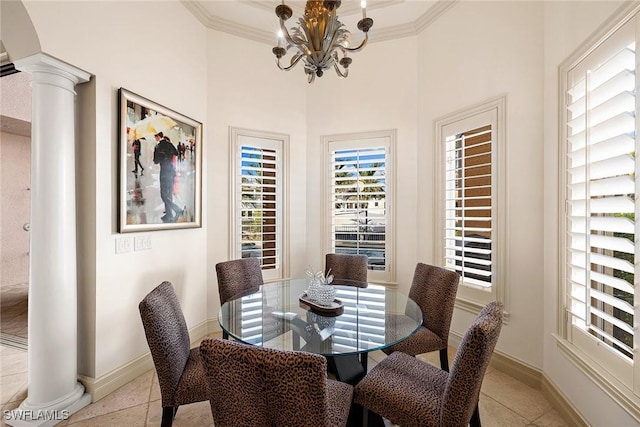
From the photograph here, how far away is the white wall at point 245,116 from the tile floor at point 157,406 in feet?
3.87

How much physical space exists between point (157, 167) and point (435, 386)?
268cm

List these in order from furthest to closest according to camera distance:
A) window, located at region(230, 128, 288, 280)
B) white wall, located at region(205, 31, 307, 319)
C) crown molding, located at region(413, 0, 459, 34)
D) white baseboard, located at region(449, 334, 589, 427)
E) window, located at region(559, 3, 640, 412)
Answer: window, located at region(230, 128, 288, 280) < white wall, located at region(205, 31, 307, 319) < crown molding, located at region(413, 0, 459, 34) < white baseboard, located at region(449, 334, 589, 427) < window, located at region(559, 3, 640, 412)

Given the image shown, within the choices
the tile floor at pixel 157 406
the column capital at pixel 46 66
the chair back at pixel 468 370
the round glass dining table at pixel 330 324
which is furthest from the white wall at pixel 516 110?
the column capital at pixel 46 66

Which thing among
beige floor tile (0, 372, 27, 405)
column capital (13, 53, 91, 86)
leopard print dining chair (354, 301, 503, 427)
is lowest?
beige floor tile (0, 372, 27, 405)

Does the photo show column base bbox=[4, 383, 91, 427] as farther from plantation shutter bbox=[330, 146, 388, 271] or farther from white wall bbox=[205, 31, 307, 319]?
plantation shutter bbox=[330, 146, 388, 271]

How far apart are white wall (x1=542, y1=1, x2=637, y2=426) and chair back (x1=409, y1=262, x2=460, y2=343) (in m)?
0.70

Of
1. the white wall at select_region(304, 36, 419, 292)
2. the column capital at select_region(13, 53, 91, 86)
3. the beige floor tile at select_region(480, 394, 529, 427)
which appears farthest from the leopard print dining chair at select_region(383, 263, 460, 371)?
the column capital at select_region(13, 53, 91, 86)

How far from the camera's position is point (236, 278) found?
107 inches

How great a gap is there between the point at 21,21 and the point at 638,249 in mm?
3629

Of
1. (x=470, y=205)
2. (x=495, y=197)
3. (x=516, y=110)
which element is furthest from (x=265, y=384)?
(x=516, y=110)

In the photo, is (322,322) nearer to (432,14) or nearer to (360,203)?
(360,203)

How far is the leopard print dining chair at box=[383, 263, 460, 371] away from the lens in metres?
2.13

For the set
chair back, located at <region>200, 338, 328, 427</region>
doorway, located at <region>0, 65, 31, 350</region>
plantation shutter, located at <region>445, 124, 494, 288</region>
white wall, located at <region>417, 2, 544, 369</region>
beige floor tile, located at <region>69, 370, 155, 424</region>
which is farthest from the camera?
doorway, located at <region>0, 65, 31, 350</region>

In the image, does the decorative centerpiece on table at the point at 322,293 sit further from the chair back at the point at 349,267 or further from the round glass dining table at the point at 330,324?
the chair back at the point at 349,267
